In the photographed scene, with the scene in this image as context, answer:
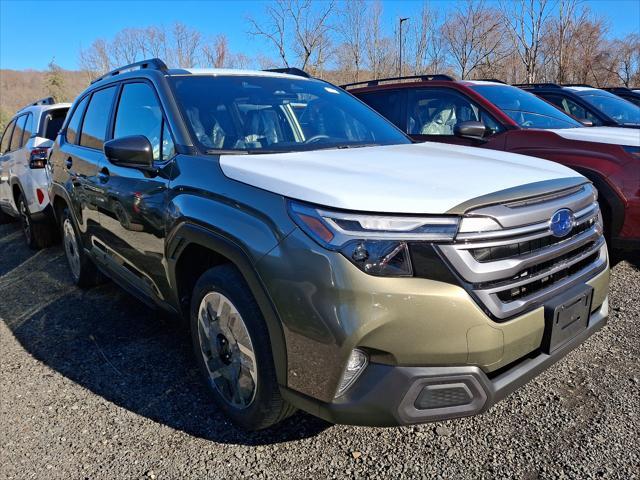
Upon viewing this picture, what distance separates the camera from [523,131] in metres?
4.66

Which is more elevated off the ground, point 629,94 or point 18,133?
point 629,94

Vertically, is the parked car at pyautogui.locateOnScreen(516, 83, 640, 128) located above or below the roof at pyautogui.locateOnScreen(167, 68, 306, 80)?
below

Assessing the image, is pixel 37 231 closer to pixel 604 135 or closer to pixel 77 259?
pixel 77 259

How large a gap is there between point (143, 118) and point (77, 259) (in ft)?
6.77

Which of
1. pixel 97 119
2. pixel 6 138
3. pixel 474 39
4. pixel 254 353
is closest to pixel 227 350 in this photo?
pixel 254 353

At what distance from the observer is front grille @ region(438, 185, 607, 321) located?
5.84 feet

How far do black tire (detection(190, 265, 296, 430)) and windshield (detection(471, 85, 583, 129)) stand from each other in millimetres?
3754

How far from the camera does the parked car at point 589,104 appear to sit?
274 inches

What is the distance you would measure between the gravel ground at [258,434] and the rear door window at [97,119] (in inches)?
59.5

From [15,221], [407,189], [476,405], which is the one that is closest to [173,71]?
[407,189]

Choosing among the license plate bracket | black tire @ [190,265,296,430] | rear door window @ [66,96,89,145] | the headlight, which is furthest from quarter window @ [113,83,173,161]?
the license plate bracket

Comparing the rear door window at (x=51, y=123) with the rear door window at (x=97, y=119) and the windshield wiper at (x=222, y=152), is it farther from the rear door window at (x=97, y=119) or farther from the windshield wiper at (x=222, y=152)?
the windshield wiper at (x=222, y=152)

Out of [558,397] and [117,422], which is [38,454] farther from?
[558,397]

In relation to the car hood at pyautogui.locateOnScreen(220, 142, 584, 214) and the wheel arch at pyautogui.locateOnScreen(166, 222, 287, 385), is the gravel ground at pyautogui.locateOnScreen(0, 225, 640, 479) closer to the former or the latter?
the wheel arch at pyautogui.locateOnScreen(166, 222, 287, 385)
